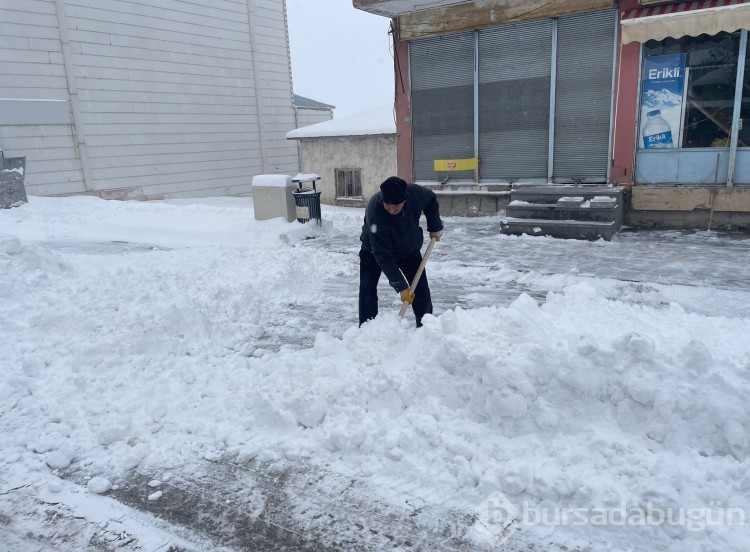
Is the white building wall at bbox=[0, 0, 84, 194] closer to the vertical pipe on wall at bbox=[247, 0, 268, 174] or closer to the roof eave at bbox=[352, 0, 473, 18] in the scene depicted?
the vertical pipe on wall at bbox=[247, 0, 268, 174]

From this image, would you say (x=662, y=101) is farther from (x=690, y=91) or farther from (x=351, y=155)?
(x=351, y=155)

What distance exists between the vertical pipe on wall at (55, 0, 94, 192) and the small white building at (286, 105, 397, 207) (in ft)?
18.7

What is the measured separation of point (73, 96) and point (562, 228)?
1304 cm

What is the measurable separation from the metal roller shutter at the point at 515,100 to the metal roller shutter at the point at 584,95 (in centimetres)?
29

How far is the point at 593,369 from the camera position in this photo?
334 cm

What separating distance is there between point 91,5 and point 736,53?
600 inches

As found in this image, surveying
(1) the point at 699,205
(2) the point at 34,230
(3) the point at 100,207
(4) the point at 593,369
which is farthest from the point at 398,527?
(3) the point at 100,207

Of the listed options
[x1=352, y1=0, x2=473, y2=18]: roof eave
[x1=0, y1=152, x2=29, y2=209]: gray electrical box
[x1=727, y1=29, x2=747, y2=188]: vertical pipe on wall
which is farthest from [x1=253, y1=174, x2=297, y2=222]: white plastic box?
[x1=727, y1=29, x2=747, y2=188]: vertical pipe on wall

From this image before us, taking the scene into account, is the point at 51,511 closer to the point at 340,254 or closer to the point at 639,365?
the point at 639,365

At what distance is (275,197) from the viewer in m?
10.9

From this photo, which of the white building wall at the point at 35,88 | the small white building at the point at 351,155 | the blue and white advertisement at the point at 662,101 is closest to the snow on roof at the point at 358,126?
the small white building at the point at 351,155

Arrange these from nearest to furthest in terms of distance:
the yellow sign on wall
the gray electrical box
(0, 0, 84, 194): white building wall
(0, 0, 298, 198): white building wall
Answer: the yellow sign on wall
the gray electrical box
(0, 0, 84, 194): white building wall
(0, 0, 298, 198): white building wall

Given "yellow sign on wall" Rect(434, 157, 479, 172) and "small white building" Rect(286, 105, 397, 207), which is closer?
"yellow sign on wall" Rect(434, 157, 479, 172)

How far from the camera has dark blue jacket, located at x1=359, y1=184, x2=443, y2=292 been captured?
4.58 meters
